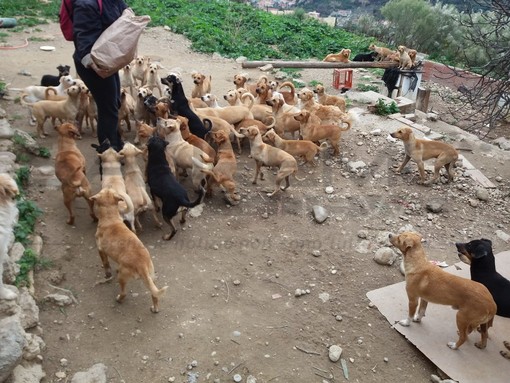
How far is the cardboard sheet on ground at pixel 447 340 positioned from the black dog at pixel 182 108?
399cm

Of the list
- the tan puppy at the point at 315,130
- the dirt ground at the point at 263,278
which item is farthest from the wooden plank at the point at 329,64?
the dirt ground at the point at 263,278

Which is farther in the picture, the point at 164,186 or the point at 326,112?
the point at 326,112

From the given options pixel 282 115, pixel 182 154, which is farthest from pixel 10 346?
pixel 282 115

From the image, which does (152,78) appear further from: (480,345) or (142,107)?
(480,345)

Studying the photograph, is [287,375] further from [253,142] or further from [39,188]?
[39,188]

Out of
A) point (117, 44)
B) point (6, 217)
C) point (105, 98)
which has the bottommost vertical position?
point (6, 217)

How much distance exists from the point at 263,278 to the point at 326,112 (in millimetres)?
4580

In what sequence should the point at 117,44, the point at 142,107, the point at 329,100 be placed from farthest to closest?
the point at 329,100
the point at 142,107
the point at 117,44

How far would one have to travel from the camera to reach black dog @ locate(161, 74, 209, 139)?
24.8 ft

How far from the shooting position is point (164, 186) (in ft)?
18.9

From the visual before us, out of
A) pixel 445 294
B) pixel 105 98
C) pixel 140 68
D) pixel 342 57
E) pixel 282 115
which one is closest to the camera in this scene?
pixel 445 294

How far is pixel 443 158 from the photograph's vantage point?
7699mm

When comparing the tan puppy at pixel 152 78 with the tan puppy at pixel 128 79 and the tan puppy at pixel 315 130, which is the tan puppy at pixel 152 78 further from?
the tan puppy at pixel 315 130

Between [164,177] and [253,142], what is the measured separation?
1.94m
